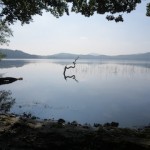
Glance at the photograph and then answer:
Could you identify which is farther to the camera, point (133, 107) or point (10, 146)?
point (133, 107)

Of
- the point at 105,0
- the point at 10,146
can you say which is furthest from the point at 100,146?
the point at 105,0

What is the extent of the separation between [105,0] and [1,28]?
41.1 metres

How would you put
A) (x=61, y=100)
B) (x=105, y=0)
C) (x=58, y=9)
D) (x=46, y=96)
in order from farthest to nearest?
(x=46, y=96) < (x=61, y=100) < (x=58, y=9) < (x=105, y=0)

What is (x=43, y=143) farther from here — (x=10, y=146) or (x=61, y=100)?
(x=61, y=100)

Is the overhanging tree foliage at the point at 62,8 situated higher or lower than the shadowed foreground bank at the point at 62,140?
higher

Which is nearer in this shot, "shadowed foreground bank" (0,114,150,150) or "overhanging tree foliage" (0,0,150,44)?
"shadowed foreground bank" (0,114,150,150)

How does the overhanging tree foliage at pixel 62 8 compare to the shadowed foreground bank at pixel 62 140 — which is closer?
the shadowed foreground bank at pixel 62 140

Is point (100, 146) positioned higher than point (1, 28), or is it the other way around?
point (1, 28)

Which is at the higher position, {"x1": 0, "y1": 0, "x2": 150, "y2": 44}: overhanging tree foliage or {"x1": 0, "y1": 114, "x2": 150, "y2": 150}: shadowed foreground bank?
{"x1": 0, "y1": 0, "x2": 150, "y2": 44}: overhanging tree foliage

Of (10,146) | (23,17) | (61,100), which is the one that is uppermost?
(23,17)

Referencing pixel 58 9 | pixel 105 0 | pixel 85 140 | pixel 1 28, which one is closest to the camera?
pixel 85 140

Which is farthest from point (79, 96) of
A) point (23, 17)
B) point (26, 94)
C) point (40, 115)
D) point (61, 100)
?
point (23, 17)

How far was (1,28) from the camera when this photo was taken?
2292 inches

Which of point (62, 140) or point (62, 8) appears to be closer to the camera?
point (62, 140)
